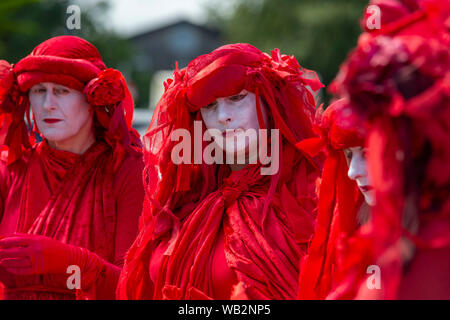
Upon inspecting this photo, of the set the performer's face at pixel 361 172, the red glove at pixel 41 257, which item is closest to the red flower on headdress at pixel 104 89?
the red glove at pixel 41 257

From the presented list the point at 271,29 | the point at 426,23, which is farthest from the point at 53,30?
the point at 426,23

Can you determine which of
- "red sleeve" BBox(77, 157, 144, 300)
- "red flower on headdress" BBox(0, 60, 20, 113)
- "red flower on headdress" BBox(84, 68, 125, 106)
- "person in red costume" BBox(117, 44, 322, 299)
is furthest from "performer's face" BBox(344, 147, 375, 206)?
"red flower on headdress" BBox(0, 60, 20, 113)

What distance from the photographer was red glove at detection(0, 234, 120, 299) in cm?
253

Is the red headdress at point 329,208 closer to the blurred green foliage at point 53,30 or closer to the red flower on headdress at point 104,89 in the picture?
the red flower on headdress at point 104,89

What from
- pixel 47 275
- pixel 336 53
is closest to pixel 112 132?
Result: pixel 47 275

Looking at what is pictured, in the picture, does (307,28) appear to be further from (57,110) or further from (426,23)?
(426,23)

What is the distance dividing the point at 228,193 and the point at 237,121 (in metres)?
0.27

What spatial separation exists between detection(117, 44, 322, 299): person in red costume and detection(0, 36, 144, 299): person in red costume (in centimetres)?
35

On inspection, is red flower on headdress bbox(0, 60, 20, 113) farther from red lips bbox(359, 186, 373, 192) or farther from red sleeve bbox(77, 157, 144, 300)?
red lips bbox(359, 186, 373, 192)

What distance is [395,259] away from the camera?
124cm

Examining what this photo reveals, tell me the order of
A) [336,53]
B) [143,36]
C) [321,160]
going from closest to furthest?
1. [321,160]
2. [336,53]
3. [143,36]

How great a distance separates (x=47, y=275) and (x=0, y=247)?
0.77 ft

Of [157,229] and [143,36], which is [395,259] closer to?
[157,229]

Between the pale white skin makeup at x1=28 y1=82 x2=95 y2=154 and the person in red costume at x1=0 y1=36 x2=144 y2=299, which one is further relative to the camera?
the pale white skin makeup at x1=28 y1=82 x2=95 y2=154
